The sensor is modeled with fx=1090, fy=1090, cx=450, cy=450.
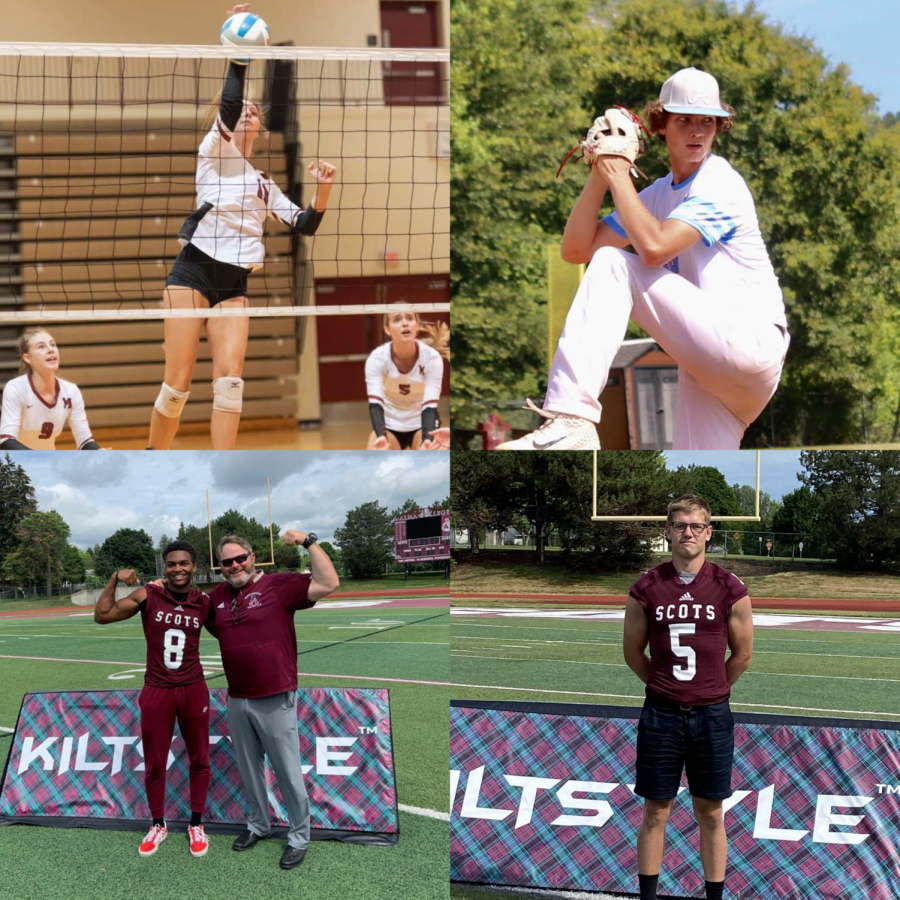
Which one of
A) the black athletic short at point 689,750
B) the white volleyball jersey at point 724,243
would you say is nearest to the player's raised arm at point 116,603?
Result: the black athletic short at point 689,750

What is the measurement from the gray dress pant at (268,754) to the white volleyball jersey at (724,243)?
2175mm

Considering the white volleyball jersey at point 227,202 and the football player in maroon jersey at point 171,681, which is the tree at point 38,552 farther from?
the football player in maroon jersey at point 171,681

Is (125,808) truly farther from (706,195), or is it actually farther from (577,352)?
(706,195)

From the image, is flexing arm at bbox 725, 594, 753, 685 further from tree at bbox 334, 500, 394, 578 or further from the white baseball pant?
tree at bbox 334, 500, 394, 578

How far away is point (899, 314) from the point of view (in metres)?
12.6

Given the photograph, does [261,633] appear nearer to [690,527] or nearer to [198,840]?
[198,840]

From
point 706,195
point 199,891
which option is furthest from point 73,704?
point 706,195

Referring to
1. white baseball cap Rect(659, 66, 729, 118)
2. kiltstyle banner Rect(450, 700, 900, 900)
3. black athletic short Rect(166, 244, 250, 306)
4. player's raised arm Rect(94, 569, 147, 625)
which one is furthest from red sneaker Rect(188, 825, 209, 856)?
black athletic short Rect(166, 244, 250, 306)

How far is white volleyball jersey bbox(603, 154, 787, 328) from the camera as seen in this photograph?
149 inches

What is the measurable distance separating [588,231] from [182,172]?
5.90 metres

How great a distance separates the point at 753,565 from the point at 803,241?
810cm

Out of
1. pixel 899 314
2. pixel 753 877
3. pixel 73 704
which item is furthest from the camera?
pixel 899 314

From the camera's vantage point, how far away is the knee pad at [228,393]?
7531 millimetres

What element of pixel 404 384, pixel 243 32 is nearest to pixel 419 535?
pixel 404 384
